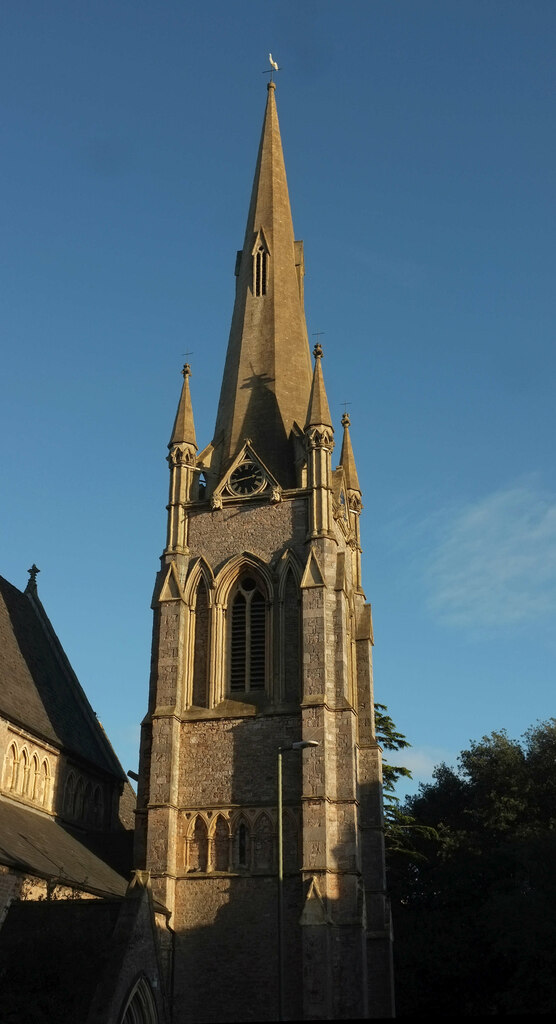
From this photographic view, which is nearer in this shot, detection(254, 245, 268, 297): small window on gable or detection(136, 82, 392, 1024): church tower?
detection(136, 82, 392, 1024): church tower

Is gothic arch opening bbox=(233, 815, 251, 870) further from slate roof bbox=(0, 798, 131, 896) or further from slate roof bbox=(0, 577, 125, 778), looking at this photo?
slate roof bbox=(0, 577, 125, 778)

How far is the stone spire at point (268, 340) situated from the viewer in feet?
130

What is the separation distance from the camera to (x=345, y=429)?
4647 cm

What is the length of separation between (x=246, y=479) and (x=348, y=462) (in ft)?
27.3

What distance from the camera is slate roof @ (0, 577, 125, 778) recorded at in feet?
112

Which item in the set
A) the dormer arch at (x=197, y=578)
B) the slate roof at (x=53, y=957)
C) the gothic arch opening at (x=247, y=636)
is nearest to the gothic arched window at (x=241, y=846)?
the gothic arch opening at (x=247, y=636)

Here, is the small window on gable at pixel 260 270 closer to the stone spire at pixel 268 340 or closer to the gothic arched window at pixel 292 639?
the stone spire at pixel 268 340

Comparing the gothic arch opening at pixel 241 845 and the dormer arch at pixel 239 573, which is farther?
the dormer arch at pixel 239 573

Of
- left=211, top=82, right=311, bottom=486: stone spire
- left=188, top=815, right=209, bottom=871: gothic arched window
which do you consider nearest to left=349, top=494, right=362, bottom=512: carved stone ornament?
left=211, top=82, right=311, bottom=486: stone spire

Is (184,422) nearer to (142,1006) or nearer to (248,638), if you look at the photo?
(248,638)

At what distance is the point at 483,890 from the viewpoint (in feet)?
145

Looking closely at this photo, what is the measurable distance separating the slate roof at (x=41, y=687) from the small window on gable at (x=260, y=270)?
49.8ft

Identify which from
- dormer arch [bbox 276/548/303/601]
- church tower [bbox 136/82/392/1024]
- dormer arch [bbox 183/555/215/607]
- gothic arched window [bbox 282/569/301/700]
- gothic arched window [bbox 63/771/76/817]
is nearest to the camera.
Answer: church tower [bbox 136/82/392/1024]

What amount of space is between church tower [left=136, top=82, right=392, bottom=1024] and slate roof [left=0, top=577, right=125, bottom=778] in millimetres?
3697
